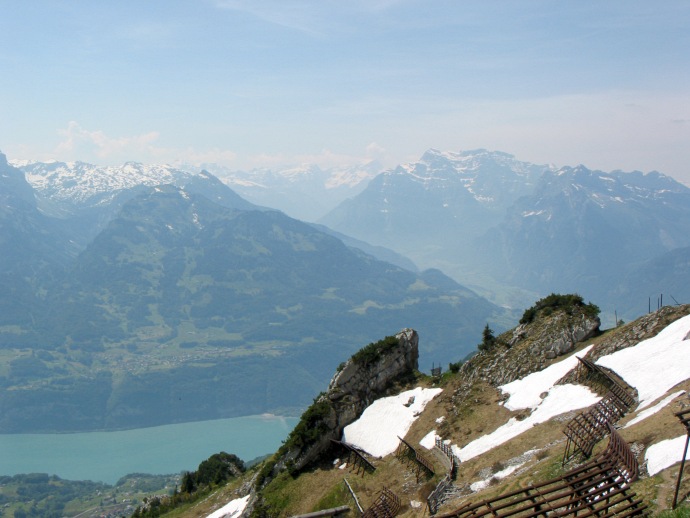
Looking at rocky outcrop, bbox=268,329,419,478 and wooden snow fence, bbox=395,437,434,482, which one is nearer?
wooden snow fence, bbox=395,437,434,482

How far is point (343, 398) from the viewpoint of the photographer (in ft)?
203

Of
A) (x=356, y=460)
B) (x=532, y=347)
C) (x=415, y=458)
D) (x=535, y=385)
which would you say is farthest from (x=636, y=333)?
(x=356, y=460)

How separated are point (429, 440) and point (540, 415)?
10.3 metres

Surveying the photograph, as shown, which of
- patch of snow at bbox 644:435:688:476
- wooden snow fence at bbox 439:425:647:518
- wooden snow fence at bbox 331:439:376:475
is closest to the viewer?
wooden snow fence at bbox 439:425:647:518

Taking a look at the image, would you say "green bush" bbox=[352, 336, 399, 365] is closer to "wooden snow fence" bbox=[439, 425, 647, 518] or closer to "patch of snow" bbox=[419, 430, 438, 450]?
"patch of snow" bbox=[419, 430, 438, 450]

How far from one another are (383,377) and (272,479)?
15887mm

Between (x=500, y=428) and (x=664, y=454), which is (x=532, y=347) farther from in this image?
(x=664, y=454)

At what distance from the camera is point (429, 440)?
5103cm

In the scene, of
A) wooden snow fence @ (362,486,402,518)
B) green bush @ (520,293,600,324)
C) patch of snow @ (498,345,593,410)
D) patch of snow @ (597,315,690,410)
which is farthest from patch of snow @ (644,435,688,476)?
green bush @ (520,293,600,324)

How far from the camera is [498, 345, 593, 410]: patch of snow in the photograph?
160 ft

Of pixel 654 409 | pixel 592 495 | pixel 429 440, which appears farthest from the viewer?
pixel 429 440

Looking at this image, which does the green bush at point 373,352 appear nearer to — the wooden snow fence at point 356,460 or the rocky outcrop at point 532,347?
the rocky outcrop at point 532,347

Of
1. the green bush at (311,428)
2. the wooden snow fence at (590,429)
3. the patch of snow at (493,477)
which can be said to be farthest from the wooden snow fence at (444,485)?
the green bush at (311,428)

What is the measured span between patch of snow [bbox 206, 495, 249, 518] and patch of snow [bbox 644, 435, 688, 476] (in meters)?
38.7
